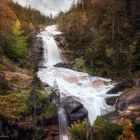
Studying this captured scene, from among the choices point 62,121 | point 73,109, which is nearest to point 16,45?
point 73,109

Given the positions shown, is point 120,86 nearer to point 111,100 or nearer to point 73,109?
point 111,100

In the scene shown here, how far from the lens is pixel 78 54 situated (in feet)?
176

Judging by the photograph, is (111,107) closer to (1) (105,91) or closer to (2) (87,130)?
(1) (105,91)

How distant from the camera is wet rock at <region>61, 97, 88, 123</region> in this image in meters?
32.0

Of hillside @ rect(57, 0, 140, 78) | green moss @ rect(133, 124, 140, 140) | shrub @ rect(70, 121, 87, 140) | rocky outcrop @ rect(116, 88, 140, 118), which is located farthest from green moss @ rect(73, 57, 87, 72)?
green moss @ rect(133, 124, 140, 140)

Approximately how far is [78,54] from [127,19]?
28.7 ft

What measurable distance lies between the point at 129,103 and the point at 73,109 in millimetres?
4438

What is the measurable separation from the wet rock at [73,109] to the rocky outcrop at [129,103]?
2818mm

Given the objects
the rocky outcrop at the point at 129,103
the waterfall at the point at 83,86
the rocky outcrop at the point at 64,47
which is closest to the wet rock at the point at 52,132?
the waterfall at the point at 83,86

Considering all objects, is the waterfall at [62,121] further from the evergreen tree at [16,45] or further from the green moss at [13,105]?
the evergreen tree at [16,45]

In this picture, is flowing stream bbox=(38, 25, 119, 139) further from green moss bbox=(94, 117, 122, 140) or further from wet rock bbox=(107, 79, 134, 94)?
green moss bbox=(94, 117, 122, 140)

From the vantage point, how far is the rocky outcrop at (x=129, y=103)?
95.9 feet

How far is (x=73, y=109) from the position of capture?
32.3m

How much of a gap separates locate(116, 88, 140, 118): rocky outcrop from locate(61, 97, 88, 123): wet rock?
2.82 meters
